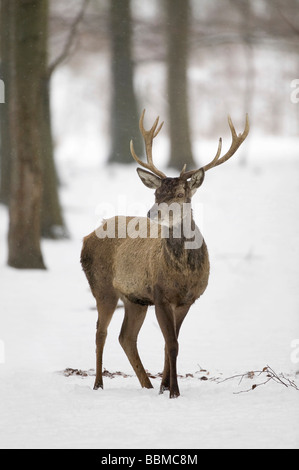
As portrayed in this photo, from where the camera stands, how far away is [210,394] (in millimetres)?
6176

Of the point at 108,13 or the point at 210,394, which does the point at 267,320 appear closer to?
the point at 210,394

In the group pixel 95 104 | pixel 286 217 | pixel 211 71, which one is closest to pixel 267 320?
pixel 286 217

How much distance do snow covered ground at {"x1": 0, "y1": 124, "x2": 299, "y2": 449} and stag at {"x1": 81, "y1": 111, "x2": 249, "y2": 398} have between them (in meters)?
0.46

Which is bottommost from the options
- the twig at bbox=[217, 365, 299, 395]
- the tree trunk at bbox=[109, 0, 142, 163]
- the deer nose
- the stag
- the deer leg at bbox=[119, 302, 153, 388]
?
the twig at bbox=[217, 365, 299, 395]

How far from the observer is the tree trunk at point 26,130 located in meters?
11.0

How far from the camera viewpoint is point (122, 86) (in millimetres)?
20375

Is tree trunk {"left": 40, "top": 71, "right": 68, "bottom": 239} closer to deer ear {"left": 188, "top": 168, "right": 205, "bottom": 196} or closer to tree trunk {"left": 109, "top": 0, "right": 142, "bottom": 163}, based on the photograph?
tree trunk {"left": 109, "top": 0, "right": 142, "bottom": 163}

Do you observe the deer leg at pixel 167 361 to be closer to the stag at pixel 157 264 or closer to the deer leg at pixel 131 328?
the stag at pixel 157 264

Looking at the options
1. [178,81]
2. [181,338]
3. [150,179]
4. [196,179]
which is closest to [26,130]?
[181,338]

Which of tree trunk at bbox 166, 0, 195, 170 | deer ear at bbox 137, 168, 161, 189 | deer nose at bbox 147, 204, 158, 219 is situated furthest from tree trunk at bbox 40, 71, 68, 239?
deer nose at bbox 147, 204, 158, 219

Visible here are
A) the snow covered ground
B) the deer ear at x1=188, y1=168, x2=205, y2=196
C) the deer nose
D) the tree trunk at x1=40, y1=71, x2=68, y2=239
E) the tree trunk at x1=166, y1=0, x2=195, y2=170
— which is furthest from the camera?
the tree trunk at x1=166, y1=0, x2=195, y2=170

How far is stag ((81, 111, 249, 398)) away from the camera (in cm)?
606

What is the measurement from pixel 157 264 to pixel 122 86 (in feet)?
48.4

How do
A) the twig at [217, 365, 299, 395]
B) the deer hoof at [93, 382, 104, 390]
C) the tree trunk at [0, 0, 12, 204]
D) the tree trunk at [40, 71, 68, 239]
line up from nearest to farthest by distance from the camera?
the twig at [217, 365, 299, 395]
the deer hoof at [93, 382, 104, 390]
the tree trunk at [40, 71, 68, 239]
the tree trunk at [0, 0, 12, 204]
